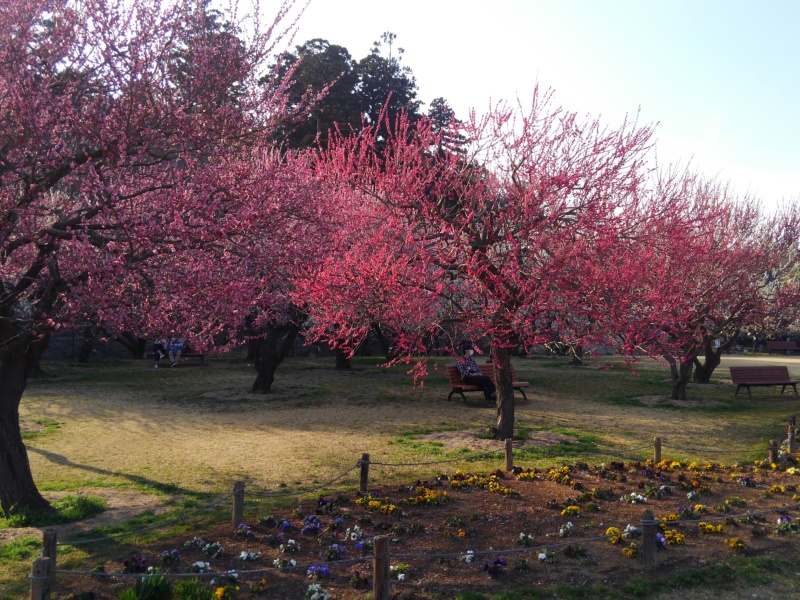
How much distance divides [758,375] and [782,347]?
29.1 m

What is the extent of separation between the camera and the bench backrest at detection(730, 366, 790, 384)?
63.2 feet

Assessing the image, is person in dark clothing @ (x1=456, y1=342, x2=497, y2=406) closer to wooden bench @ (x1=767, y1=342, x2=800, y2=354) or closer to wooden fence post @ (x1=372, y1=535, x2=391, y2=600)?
wooden fence post @ (x1=372, y1=535, x2=391, y2=600)

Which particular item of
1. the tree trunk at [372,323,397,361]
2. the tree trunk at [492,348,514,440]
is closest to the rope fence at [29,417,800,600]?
the tree trunk at [372,323,397,361]

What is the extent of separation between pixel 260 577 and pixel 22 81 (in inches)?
198

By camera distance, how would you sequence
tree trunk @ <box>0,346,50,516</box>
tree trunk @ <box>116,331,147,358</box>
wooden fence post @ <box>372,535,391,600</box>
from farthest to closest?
tree trunk @ <box>116,331,147,358</box>
tree trunk @ <box>0,346,50,516</box>
wooden fence post @ <box>372,535,391,600</box>

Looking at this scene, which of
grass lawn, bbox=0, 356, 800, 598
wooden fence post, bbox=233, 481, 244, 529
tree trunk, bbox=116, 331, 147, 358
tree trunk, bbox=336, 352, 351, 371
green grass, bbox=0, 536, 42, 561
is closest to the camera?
green grass, bbox=0, 536, 42, 561

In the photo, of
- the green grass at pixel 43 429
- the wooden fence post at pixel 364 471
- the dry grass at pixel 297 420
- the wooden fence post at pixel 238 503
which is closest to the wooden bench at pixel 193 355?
the dry grass at pixel 297 420

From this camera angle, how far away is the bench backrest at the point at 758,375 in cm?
1925

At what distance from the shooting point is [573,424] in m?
14.2

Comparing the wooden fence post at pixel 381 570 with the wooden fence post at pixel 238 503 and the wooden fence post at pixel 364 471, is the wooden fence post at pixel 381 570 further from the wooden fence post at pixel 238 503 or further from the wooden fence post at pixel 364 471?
the wooden fence post at pixel 364 471

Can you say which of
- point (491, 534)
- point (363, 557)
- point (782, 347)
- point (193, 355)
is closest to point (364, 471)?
point (491, 534)

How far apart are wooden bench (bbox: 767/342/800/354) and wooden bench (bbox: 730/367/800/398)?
92.2 feet

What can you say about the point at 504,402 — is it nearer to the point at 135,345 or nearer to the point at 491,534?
the point at 491,534

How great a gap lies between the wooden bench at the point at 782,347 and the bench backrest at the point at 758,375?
2819 cm
